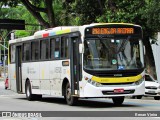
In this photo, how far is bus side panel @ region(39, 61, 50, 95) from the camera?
22.8 meters

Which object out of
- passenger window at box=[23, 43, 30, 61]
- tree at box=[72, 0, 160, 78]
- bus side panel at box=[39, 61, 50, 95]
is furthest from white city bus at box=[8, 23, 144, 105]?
tree at box=[72, 0, 160, 78]

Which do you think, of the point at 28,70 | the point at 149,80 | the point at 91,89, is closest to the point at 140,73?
the point at 91,89

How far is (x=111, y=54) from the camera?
1898cm

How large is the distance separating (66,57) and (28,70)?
5305 millimetres

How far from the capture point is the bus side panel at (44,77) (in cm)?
2275

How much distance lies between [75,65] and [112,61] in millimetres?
1619

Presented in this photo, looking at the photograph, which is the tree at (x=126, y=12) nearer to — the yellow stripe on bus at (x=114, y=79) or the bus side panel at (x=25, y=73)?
the bus side panel at (x=25, y=73)

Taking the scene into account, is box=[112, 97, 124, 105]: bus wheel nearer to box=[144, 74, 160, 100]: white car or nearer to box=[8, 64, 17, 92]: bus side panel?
box=[144, 74, 160, 100]: white car

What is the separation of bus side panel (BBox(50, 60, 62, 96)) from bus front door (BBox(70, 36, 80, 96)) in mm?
1380

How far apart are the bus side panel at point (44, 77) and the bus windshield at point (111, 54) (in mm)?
3999

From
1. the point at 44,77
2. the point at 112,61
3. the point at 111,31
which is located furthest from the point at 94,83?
the point at 44,77

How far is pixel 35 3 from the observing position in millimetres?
40312

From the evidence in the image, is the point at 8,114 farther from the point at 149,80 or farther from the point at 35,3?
the point at 35,3

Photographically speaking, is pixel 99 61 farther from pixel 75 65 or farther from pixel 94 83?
pixel 75 65
